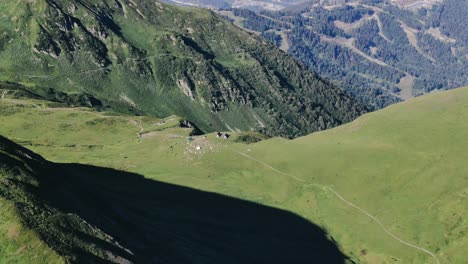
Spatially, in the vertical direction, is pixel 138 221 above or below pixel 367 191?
above

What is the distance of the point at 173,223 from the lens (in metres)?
142

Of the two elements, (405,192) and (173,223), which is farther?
(405,192)

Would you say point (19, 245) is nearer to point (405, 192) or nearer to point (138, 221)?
point (138, 221)

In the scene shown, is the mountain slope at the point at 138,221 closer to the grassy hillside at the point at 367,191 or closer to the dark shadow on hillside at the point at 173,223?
the dark shadow on hillside at the point at 173,223

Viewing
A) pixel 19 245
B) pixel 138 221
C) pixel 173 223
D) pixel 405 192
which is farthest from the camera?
pixel 405 192

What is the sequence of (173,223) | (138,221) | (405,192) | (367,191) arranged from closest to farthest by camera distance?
(138,221) < (173,223) < (405,192) < (367,191)

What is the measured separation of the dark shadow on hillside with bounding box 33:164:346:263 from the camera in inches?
3976

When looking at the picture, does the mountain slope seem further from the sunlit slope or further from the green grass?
the sunlit slope

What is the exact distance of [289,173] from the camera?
19450 centimetres

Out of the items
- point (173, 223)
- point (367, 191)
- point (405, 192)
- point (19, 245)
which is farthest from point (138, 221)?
point (405, 192)

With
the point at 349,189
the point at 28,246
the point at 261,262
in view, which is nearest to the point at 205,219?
the point at 261,262

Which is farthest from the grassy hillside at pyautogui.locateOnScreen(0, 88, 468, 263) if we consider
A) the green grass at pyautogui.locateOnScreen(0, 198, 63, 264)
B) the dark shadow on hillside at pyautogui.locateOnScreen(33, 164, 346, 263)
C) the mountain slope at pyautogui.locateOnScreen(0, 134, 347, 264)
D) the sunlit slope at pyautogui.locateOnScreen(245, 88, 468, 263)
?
the green grass at pyautogui.locateOnScreen(0, 198, 63, 264)

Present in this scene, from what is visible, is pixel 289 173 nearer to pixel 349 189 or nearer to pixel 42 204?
pixel 349 189

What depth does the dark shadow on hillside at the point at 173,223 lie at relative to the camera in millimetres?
101000
